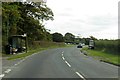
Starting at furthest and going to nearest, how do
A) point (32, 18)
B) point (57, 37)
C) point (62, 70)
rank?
point (57, 37) < point (32, 18) < point (62, 70)

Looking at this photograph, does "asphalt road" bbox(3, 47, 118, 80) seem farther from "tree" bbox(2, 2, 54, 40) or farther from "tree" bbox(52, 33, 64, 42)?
"tree" bbox(52, 33, 64, 42)

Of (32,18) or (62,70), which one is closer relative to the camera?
(62,70)

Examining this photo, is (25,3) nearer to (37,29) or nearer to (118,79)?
(37,29)

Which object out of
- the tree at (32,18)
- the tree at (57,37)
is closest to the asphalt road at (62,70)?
the tree at (32,18)

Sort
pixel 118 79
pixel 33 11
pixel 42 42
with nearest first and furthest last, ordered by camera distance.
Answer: pixel 118 79 → pixel 33 11 → pixel 42 42

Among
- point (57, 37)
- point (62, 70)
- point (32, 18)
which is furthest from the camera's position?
point (57, 37)

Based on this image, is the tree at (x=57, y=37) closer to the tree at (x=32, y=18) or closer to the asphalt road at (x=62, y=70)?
the tree at (x=32, y=18)

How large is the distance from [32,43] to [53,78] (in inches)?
2705

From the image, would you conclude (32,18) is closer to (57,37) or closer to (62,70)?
(62,70)

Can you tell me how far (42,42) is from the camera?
4055 inches

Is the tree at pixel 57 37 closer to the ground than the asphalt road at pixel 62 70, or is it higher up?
higher up

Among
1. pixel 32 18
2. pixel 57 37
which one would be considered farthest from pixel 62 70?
pixel 57 37

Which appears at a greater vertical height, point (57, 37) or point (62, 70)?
point (57, 37)

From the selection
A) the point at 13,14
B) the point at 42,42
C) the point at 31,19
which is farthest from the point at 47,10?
the point at 13,14
